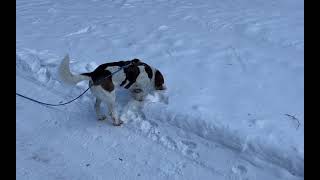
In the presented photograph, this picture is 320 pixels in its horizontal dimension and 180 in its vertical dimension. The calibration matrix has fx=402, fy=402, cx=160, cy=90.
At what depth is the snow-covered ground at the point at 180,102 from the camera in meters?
4.07

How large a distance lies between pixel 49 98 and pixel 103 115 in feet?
3.28

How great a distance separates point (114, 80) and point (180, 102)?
0.93m

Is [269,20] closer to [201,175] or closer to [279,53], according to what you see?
[279,53]

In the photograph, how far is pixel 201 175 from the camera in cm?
393

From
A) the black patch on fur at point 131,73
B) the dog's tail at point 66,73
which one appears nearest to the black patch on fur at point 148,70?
the black patch on fur at point 131,73

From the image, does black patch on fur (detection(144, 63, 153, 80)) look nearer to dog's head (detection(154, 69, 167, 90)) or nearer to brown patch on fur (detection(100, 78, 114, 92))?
dog's head (detection(154, 69, 167, 90))

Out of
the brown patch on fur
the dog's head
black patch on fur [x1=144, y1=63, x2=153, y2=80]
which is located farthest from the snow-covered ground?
the brown patch on fur

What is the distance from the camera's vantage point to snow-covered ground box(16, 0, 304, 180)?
4066 millimetres

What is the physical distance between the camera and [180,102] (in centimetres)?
499

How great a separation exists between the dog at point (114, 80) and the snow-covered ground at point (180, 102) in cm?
16

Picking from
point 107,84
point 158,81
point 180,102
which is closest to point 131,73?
point 107,84

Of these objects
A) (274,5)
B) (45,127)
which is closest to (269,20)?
(274,5)

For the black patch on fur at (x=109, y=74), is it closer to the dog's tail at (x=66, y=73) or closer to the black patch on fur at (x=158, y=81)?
the black patch on fur at (x=158, y=81)

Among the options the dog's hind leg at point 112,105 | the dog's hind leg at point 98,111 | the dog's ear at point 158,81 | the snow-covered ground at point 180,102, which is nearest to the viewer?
the snow-covered ground at point 180,102
